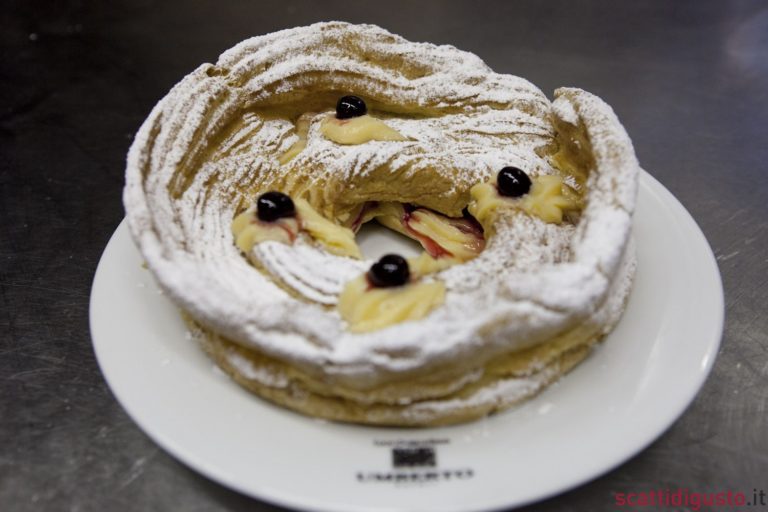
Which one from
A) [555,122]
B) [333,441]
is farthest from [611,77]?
[333,441]

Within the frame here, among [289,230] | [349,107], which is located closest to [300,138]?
[349,107]

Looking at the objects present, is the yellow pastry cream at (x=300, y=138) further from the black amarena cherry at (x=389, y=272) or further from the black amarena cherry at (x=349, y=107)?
the black amarena cherry at (x=389, y=272)

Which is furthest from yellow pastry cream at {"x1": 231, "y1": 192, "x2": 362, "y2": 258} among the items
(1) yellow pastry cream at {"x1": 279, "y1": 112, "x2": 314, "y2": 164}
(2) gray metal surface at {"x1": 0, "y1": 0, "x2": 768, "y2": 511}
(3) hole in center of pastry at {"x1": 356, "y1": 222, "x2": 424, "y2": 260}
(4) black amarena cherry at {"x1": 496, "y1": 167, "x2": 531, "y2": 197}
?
(2) gray metal surface at {"x1": 0, "y1": 0, "x2": 768, "y2": 511}

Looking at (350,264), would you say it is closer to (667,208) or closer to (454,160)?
(454,160)

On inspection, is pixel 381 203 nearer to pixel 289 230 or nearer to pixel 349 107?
pixel 349 107

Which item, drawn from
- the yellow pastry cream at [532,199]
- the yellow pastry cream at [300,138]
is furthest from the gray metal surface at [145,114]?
the yellow pastry cream at [300,138]

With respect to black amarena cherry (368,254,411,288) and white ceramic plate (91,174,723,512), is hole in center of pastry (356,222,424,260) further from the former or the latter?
white ceramic plate (91,174,723,512)
